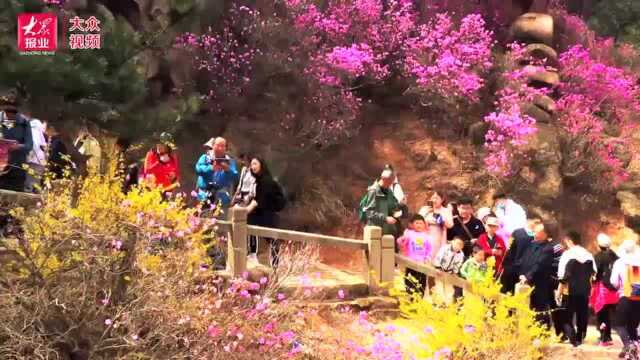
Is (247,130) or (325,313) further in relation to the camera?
(247,130)

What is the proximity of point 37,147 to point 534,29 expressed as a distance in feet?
38.7

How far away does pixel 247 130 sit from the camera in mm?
16672

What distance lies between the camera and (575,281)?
10648mm

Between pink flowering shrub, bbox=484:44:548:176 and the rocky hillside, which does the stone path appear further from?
the rocky hillside

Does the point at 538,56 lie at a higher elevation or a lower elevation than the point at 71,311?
higher

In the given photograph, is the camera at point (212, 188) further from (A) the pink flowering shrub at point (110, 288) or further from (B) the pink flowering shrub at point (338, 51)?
(B) the pink flowering shrub at point (338, 51)

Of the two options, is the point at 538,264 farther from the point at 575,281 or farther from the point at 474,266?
the point at 474,266

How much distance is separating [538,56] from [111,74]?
980cm

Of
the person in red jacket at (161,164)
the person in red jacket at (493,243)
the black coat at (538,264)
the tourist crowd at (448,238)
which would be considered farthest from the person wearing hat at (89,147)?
the black coat at (538,264)

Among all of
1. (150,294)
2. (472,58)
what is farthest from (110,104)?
Answer: (472,58)

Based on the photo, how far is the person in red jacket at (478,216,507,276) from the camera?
10805 mm

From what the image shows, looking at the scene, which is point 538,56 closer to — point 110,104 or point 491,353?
point 110,104

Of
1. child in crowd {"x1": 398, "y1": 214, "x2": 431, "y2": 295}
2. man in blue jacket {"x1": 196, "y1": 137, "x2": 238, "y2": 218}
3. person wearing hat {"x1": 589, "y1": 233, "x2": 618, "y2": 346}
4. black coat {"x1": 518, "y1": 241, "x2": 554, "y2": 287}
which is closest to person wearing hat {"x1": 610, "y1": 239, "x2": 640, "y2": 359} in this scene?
person wearing hat {"x1": 589, "y1": 233, "x2": 618, "y2": 346}

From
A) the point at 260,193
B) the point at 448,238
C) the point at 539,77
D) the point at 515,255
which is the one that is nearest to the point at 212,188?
the point at 260,193
